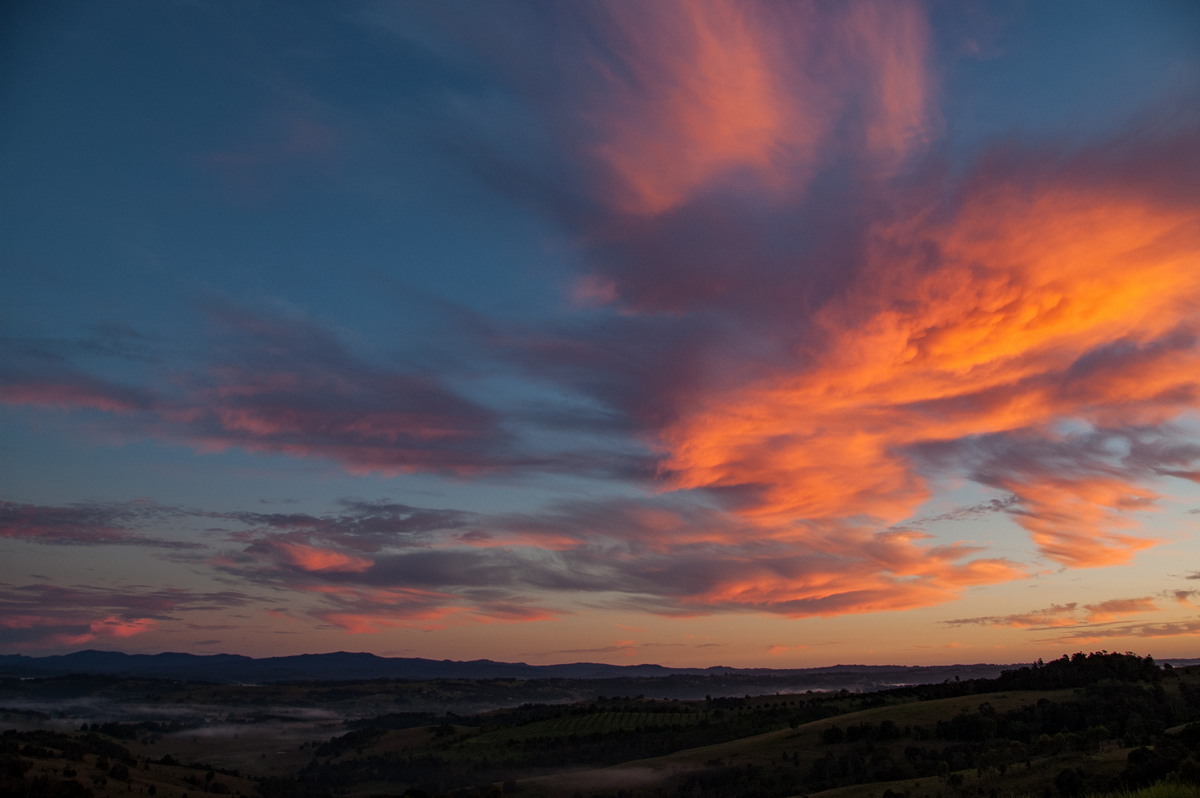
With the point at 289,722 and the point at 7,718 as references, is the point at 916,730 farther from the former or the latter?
the point at 289,722

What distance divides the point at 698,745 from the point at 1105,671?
43.4 meters

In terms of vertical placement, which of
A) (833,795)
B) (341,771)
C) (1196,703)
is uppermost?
(1196,703)

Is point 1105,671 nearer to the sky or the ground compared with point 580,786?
nearer to the sky

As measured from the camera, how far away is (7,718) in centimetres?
13112

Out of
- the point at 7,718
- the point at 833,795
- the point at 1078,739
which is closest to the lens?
the point at 833,795

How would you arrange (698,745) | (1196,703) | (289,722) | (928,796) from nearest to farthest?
1. (928,796)
2. (1196,703)
3. (698,745)
4. (289,722)

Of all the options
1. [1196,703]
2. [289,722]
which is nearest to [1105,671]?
[1196,703]

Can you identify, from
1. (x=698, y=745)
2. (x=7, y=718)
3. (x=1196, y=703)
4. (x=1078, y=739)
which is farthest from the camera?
(x=7, y=718)

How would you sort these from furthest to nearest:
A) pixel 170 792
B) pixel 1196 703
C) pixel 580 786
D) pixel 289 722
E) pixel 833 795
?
pixel 289 722
pixel 580 786
pixel 1196 703
pixel 170 792
pixel 833 795

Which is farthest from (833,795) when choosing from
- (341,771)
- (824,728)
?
(341,771)

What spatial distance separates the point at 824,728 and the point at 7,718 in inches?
5832

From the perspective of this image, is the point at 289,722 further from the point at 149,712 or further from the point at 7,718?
the point at 7,718

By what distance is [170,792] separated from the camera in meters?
50.2

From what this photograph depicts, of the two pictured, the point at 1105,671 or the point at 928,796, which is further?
the point at 1105,671
